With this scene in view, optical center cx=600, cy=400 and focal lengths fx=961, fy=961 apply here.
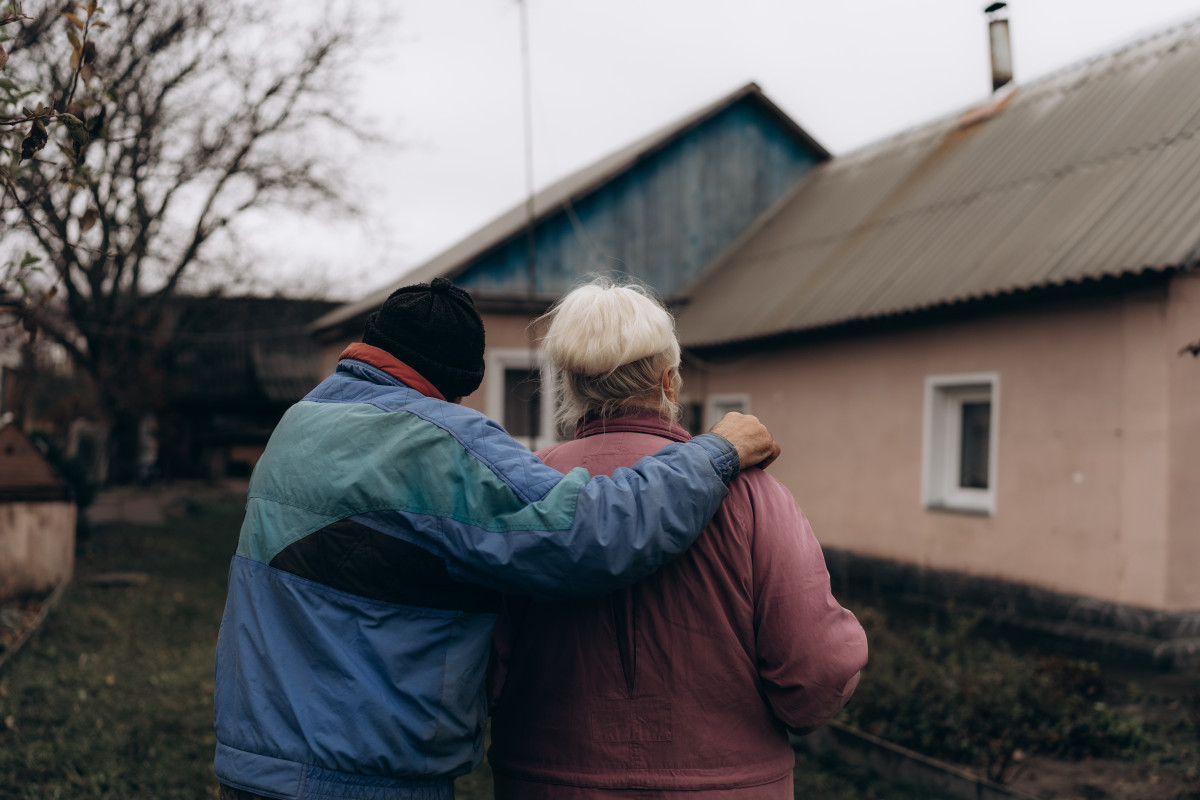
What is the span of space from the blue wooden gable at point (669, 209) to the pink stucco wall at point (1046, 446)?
3634 mm

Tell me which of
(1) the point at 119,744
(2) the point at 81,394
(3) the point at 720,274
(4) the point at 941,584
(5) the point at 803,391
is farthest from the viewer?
(2) the point at 81,394

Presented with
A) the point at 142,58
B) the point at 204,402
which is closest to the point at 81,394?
the point at 204,402

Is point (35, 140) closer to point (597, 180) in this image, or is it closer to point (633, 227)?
point (597, 180)

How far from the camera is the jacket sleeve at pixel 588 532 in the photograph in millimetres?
1762

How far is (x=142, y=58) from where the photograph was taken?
47.2 feet

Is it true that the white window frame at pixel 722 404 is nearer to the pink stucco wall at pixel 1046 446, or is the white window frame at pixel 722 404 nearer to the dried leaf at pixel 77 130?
the pink stucco wall at pixel 1046 446

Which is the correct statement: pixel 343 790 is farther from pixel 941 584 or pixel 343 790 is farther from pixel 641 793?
pixel 941 584

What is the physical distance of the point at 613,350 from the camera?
205cm

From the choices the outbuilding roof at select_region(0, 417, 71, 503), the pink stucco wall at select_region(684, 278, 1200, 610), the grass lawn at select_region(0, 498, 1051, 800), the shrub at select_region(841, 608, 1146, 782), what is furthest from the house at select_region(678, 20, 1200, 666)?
the outbuilding roof at select_region(0, 417, 71, 503)

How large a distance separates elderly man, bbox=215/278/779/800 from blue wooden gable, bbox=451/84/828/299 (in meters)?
10.4

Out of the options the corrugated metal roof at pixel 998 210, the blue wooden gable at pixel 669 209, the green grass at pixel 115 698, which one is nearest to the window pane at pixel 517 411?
the blue wooden gable at pixel 669 209

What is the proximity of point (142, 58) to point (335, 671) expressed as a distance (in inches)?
598

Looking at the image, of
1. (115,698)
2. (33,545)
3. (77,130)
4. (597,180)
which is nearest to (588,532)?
(77,130)

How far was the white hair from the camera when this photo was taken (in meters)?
2.06
